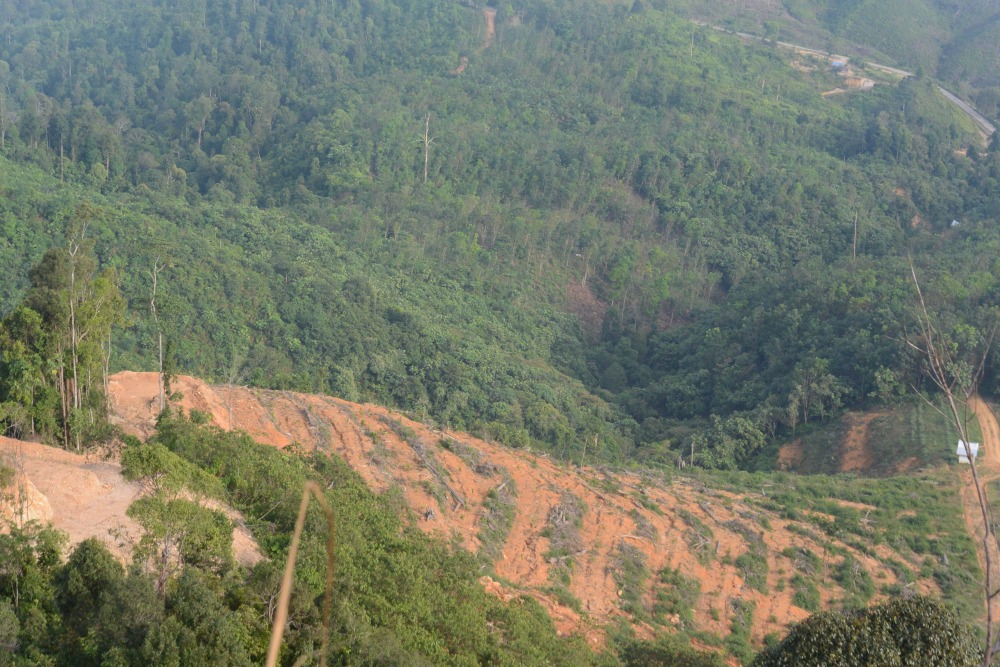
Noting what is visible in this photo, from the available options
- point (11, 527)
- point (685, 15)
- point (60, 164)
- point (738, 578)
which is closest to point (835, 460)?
point (738, 578)

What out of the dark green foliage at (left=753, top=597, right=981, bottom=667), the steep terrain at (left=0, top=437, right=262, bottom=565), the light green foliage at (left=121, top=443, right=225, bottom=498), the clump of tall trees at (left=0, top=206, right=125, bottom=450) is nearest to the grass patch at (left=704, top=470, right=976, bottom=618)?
the dark green foliage at (left=753, top=597, right=981, bottom=667)

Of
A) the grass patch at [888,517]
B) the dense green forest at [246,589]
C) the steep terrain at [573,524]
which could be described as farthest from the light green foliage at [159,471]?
the grass patch at [888,517]

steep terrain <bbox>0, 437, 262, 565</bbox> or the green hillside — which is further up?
steep terrain <bbox>0, 437, 262, 565</bbox>

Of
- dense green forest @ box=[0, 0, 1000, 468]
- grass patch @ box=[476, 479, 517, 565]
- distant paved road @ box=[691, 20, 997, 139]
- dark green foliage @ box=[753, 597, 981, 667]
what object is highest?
Answer: dark green foliage @ box=[753, 597, 981, 667]

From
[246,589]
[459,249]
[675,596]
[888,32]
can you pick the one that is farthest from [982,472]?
[888,32]

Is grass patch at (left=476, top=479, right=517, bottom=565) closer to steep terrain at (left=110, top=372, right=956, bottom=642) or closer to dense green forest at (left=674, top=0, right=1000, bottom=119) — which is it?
steep terrain at (left=110, top=372, right=956, bottom=642)

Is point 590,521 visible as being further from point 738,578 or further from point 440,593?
point 440,593

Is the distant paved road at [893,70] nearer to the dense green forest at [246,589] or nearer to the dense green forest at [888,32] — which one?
the dense green forest at [888,32]

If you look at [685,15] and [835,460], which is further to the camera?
[685,15]
